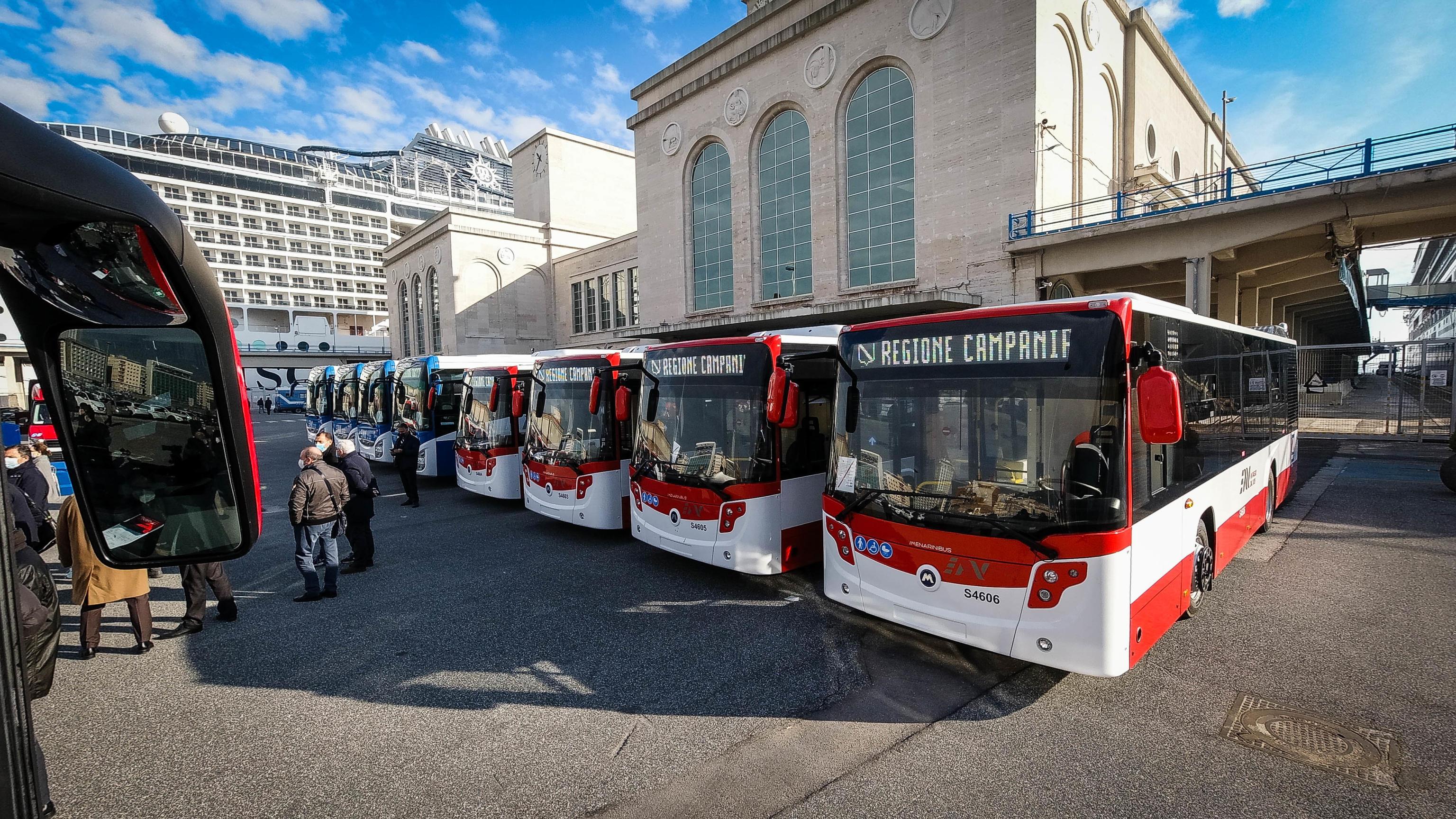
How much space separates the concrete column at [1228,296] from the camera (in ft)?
64.3

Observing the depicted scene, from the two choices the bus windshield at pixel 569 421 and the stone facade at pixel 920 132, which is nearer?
the bus windshield at pixel 569 421

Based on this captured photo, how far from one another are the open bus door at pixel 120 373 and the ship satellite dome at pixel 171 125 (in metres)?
105

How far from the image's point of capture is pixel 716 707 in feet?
15.4

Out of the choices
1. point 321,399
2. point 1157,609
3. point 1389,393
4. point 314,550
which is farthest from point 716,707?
point 1389,393

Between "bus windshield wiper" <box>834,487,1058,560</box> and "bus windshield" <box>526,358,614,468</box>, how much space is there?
15.4ft

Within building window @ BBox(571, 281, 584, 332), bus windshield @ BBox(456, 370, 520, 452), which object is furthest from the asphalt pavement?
building window @ BBox(571, 281, 584, 332)

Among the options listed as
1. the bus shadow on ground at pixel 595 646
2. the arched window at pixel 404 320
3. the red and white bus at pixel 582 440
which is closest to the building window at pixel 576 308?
the arched window at pixel 404 320

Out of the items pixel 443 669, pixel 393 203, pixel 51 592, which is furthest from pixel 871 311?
pixel 393 203

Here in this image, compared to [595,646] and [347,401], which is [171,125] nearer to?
[347,401]

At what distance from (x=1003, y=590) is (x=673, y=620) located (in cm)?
322

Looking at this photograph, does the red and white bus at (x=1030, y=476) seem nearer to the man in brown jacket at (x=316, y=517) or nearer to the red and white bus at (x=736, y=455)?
the red and white bus at (x=736, y=455)

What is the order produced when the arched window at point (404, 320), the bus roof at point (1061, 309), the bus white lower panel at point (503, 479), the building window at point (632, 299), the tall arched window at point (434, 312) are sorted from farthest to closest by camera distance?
the arched window at point (404, 320) → the tall arched window at point (434, 312) → the building window at point (632, 299) → the bus white lower panel at point (503, 479) → the bus roof at point (1061, 309)

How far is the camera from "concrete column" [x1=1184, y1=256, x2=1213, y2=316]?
16547 millimetres

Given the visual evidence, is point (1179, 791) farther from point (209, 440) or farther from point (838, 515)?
point (209, 440)
